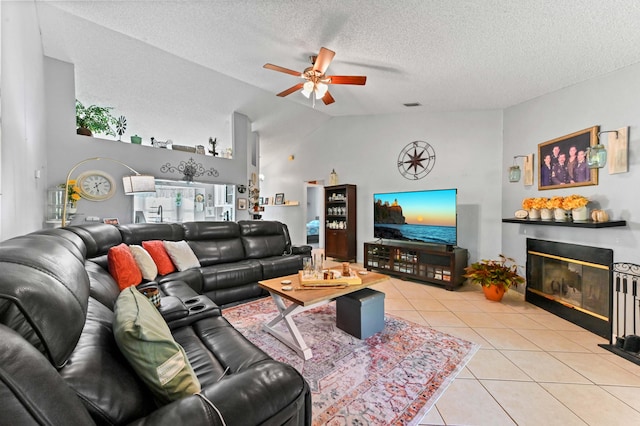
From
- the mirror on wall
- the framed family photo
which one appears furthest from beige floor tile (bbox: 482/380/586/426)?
the mirror on wall

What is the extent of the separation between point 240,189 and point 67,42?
10.3ft

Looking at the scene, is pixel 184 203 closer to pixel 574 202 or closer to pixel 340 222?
pixel 340 222

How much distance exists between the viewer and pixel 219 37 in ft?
9.32

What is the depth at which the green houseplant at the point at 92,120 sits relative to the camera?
156 inches

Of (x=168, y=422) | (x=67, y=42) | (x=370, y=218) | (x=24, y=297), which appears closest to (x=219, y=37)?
(x=67, y=42)

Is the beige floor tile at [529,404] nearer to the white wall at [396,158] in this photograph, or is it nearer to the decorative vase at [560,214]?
the decorative vase at [560,214]

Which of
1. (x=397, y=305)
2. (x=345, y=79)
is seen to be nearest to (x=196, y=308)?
(x=397, y=305)

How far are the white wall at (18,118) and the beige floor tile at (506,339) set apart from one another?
3.58 metres

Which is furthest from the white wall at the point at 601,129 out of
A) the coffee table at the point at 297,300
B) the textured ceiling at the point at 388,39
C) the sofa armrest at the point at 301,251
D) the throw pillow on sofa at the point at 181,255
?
the throw pillow on sofa at the point at 181,255

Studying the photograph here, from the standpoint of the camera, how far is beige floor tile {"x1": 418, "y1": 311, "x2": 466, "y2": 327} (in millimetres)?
2738

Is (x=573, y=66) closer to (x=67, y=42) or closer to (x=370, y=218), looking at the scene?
(x=370, y=218)

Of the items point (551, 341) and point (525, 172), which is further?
point (525, 172)

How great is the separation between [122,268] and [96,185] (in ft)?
7.94

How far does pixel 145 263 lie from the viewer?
2631 mm
